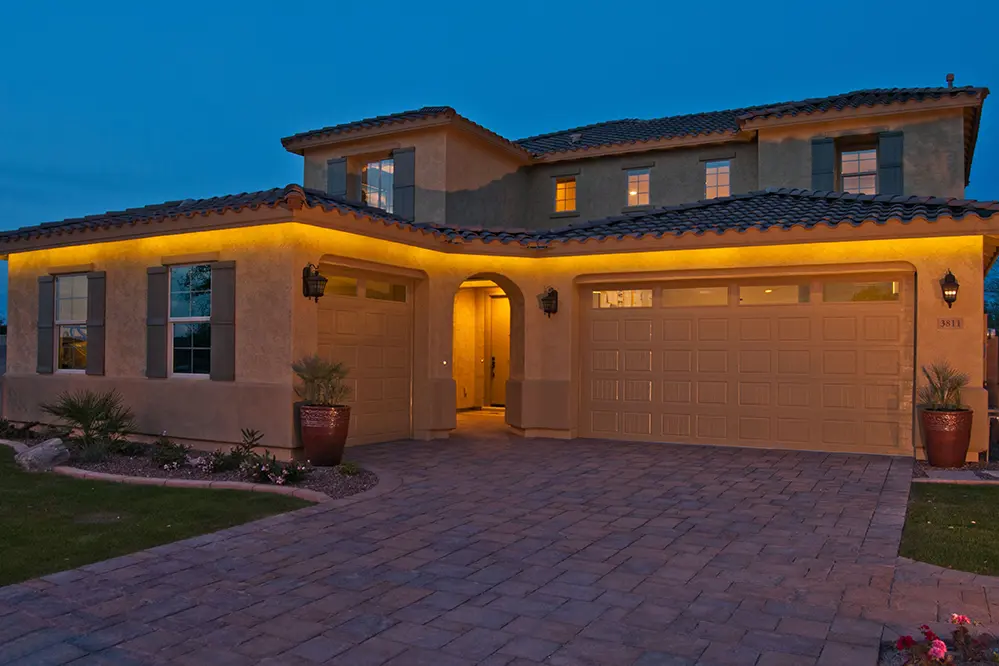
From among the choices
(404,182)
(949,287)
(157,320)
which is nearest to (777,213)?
(949,287)

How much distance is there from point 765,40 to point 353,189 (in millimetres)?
155230

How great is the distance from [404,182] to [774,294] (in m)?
8.14

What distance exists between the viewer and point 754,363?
456 inches

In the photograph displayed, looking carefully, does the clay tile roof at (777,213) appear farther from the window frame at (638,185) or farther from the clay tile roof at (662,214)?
the window frame at (638,185)

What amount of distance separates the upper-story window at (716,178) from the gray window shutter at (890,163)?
3030mm

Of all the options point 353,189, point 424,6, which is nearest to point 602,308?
point 353,189

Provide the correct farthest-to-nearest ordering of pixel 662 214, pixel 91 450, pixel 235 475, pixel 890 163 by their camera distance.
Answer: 1. pixel 890 163
2. pixel 662 214
3. pixel 91 450
4. pixel 235 475

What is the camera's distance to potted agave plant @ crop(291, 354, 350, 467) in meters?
9.18

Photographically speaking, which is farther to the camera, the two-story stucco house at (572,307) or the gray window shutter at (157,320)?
the gray window shutter at (157,320)

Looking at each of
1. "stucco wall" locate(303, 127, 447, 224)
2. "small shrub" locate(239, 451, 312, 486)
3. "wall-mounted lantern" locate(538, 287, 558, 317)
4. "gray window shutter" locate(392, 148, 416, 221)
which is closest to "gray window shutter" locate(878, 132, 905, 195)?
"wall-mounted lantern" locate(538, 287, 558, 317)

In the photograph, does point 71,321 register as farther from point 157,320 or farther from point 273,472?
point 273,472

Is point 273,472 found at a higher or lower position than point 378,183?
lower

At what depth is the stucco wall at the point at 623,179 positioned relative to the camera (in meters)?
16.8

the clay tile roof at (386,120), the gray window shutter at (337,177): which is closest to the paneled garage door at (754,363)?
the clay tile roof at (386,120)
